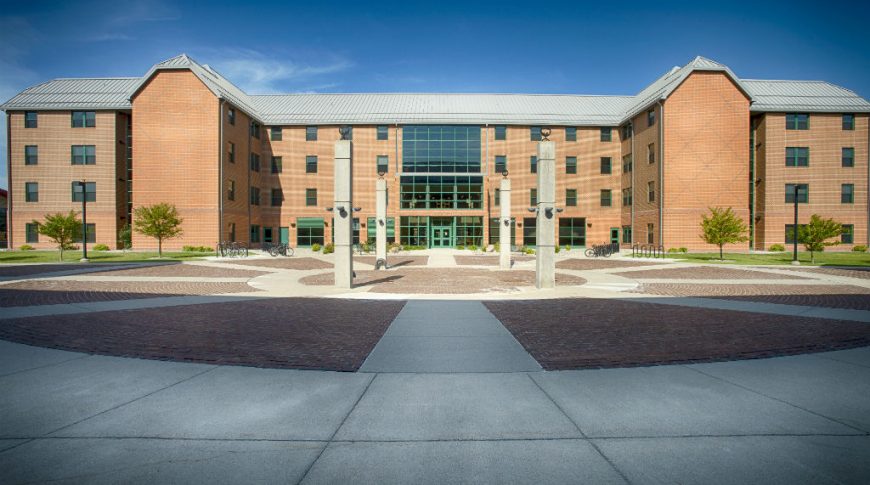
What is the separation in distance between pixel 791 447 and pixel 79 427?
6.41 m

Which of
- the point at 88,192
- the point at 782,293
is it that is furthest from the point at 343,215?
the point at 88,192

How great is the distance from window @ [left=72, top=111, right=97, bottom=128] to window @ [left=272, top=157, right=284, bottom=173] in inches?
635

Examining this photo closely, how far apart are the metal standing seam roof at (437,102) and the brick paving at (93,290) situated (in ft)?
89.7

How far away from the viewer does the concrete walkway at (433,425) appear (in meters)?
3.13

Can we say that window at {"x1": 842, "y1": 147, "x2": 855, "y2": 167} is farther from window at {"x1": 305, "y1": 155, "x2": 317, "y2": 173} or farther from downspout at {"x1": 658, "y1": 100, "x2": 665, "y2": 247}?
window at {"x1": 305, "y1": 155, "x2": 317, "y2": 173}

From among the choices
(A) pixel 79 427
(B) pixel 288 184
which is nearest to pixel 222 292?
(A) pixel 79 427

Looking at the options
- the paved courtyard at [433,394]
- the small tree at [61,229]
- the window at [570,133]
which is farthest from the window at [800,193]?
the small tree at [61,229]

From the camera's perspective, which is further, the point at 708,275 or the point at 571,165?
the point at 571,165

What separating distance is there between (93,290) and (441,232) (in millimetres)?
36720

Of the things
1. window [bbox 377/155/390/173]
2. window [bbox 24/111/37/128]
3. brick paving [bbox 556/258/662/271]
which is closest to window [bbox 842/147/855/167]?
brick paving [bbox 556/258/662/271]

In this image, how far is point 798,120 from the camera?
3997 centimetres

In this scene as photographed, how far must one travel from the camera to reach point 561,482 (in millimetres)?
2982

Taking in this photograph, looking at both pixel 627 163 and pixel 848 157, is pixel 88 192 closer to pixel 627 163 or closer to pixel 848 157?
pixel 627 163

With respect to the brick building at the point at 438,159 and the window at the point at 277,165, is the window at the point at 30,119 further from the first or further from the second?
the window at the point at 277,165
